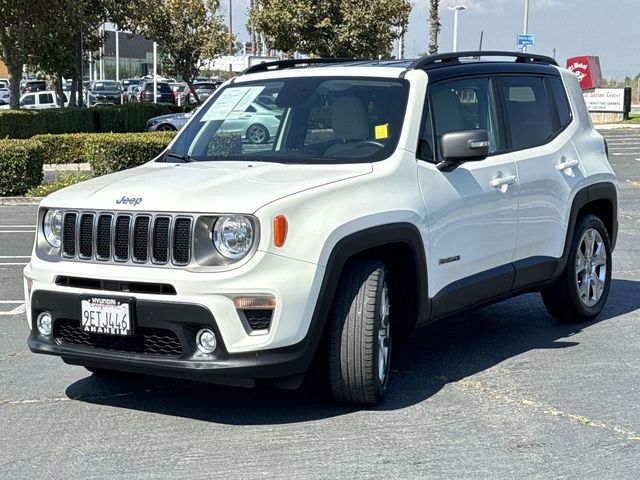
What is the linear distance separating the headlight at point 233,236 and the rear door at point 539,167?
2.41 meters

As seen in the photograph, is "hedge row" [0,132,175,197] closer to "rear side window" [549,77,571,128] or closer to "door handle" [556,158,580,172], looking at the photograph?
"rear side window" [549,77,571,128]

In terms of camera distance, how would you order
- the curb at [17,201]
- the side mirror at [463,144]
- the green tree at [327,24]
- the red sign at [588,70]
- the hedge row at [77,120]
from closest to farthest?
the side mirror at [463,144]
the curb at [17,201]
the hedge row at [77,120]
the green tree at [327,24]
the red sign at [588,70]

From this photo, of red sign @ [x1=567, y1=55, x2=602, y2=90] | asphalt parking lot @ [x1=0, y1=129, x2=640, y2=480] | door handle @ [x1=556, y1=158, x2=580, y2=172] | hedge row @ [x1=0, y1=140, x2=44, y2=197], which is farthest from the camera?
red sign @ [x1=567, y1=55, x2=602, y2=90]

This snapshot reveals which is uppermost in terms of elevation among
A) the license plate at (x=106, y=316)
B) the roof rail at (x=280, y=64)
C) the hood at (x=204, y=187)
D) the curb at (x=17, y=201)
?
the roof rail at (x=280, y=64)

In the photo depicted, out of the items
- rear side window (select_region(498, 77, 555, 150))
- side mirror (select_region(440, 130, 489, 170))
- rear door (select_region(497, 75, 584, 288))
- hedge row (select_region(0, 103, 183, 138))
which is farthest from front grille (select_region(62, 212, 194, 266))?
hedge row (select_region(0, 103, 183, 138))

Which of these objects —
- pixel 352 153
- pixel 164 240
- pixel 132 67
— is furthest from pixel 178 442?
pixel 132 67

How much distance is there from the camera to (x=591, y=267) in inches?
304

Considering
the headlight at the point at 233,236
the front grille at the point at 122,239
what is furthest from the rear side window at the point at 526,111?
the front grille at the point at 122,239

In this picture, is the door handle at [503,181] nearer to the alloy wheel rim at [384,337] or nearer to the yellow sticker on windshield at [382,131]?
the yellow sticker on windshield at [382,131]

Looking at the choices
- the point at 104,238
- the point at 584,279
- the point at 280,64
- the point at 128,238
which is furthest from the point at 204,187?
the point at 584,279

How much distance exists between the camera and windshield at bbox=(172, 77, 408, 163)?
5.90 metres

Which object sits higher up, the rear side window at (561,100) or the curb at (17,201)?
the rear side window at (561,100)

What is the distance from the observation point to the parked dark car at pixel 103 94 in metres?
52.3

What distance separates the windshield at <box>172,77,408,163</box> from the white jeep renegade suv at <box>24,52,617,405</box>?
14 mm
